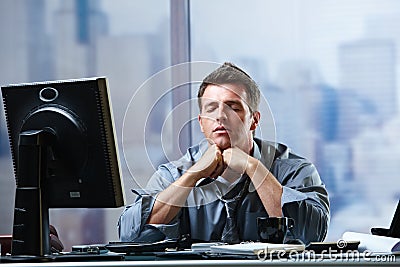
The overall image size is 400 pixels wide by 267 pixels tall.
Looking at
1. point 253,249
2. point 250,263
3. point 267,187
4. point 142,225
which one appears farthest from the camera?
point 267,187

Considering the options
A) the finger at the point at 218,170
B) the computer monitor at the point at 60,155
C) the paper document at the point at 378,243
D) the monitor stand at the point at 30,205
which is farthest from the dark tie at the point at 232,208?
the monitor stand at the point at 30,205

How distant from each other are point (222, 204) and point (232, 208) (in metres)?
0.04

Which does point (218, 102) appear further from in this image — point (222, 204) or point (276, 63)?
point (276, 63)

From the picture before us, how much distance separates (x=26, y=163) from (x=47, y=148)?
0.25ft

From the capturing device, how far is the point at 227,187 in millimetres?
2783

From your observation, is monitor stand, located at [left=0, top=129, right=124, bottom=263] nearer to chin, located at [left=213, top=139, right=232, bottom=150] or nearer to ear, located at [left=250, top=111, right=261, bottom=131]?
chin, located at [left=213, top=139, right=232, bottom=150]

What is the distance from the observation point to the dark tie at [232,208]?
2.74 meters

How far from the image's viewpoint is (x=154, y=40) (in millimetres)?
4078

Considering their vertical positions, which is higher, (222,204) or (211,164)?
(211,164)

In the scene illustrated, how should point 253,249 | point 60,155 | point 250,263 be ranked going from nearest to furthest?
point 250,263 < point 253,249 < point 60,155

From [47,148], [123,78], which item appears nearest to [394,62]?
[123,78]

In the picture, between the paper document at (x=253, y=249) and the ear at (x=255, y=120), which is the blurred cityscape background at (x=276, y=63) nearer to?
the ear at (x=255, y=120)

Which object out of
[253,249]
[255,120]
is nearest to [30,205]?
[253,249]

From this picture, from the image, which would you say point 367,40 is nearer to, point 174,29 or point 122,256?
point 174,29
